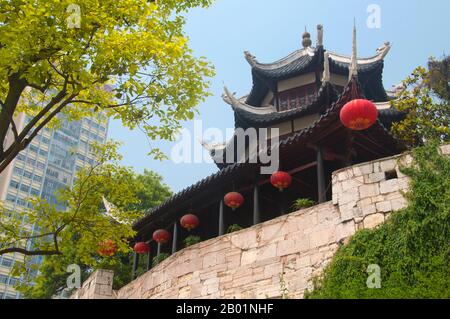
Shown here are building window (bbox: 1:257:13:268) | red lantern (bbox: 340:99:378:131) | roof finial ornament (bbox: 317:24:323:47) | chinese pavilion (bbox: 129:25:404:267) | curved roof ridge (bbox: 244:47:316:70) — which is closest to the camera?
red lantern (bbox: 340:99:378:131)

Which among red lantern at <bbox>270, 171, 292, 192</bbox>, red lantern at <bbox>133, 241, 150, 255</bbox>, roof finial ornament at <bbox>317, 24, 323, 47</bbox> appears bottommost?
red lantern at <bbox>133, 241, 150, 255</bbox>

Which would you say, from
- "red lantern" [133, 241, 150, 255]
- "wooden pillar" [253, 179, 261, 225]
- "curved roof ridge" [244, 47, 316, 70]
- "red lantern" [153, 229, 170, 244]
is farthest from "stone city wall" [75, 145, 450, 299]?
"curved roof ridge" [244, 47, 316, 70]

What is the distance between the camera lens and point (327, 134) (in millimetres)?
12164

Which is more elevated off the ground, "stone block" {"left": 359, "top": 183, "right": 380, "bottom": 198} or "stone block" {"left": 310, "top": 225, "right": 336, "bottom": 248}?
"stone block" {"left": 359, "top": 183, "right": 380, "bottom": 198}

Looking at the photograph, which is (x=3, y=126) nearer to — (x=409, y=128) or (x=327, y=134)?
(x=327, y=134)

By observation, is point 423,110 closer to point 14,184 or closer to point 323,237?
point 323,237

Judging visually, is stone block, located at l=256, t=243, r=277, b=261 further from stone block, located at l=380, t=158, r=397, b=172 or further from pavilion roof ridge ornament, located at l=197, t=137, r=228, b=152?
pavilion roof ridge ornament, located at l=197, t=137, r=228, b=152

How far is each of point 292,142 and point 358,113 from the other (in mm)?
2093

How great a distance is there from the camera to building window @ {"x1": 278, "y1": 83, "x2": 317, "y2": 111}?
59.4 feet

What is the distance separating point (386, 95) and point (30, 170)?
43.1m

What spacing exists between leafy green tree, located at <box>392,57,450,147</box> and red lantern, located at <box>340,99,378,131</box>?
7.92ft

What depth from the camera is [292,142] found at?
40.8ft

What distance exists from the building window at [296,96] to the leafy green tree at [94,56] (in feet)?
27.7
